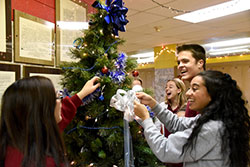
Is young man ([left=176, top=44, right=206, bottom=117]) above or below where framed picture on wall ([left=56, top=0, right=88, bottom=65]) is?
below

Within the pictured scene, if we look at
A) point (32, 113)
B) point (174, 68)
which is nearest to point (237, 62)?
point (174, 68)

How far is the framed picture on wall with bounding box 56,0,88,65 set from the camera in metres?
1.83

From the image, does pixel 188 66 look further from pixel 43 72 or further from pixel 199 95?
pixel 43 72

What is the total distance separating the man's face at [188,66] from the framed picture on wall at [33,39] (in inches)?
42.0

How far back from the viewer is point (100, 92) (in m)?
1.35

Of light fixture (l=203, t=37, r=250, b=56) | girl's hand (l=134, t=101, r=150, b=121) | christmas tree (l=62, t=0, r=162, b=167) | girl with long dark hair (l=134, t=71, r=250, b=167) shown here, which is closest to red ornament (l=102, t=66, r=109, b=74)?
christmas tree (l=62, t=0, r=162, b=167)

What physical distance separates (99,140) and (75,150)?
23 centimetres

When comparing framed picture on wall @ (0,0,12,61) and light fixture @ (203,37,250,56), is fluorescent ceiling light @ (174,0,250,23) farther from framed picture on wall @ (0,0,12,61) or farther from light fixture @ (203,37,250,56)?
framed picture on wall @ (0,0,12,61)

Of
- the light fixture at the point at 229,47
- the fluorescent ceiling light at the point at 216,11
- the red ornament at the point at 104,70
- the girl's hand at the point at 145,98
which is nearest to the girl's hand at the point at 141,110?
the girl's hand at the point at 145,98

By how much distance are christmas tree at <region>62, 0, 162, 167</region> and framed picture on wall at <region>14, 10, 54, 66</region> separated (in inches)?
14.1

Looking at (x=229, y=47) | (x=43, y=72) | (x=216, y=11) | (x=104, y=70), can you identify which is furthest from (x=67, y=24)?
(x=229, y=47)

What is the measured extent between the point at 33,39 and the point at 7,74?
13.7 inches

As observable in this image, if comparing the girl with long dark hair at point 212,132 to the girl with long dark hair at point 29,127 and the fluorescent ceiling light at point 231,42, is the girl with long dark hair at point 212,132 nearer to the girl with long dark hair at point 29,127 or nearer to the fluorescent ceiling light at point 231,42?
the girl with long dark hair at point 29,127

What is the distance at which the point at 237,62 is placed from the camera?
24.2 ft
